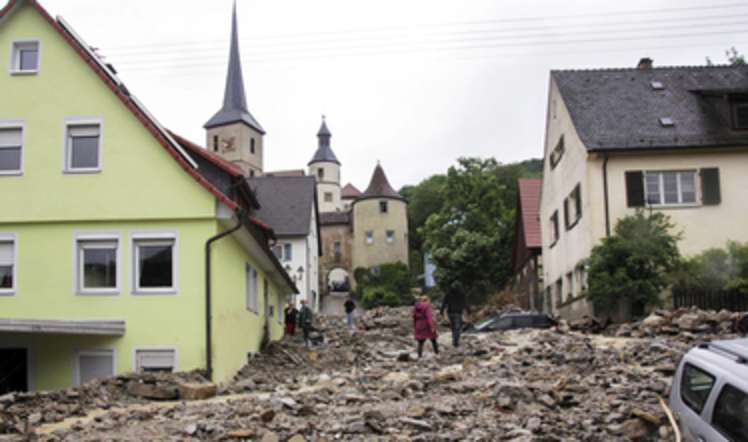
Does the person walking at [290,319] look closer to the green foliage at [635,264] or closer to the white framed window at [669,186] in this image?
the green foliage at [635,264]

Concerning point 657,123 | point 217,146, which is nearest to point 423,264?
point 217,146

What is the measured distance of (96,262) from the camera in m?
21.5

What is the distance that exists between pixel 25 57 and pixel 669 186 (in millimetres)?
21574

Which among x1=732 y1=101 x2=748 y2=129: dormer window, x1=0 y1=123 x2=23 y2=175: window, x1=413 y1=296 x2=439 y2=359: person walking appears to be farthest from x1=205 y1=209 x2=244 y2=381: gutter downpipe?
x1=732 y1=101 x2=748 y2=129: dormer window

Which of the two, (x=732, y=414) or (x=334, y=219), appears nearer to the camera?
(x=732, y=414)

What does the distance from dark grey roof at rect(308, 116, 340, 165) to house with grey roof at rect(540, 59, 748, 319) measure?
279ft

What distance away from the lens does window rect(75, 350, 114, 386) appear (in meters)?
20.7

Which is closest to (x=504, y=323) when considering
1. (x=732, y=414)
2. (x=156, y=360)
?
(x=156, y=360)

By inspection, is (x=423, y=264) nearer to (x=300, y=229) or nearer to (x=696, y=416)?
(x=300, y=229)

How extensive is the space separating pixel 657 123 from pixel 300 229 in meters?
29.3

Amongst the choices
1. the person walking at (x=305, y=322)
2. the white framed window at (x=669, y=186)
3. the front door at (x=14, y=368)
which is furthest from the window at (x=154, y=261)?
the white framed window at (x=669, y=186)

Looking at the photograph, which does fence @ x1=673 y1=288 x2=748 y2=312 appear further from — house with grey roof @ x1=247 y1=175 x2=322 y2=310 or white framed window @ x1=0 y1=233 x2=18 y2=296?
house with grey roof @ x1=247 y1=175 x2=322 y2=310

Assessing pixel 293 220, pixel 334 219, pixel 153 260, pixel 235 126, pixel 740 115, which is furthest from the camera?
pixel 235 126

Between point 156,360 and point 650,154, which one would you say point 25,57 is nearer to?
point 156,360
